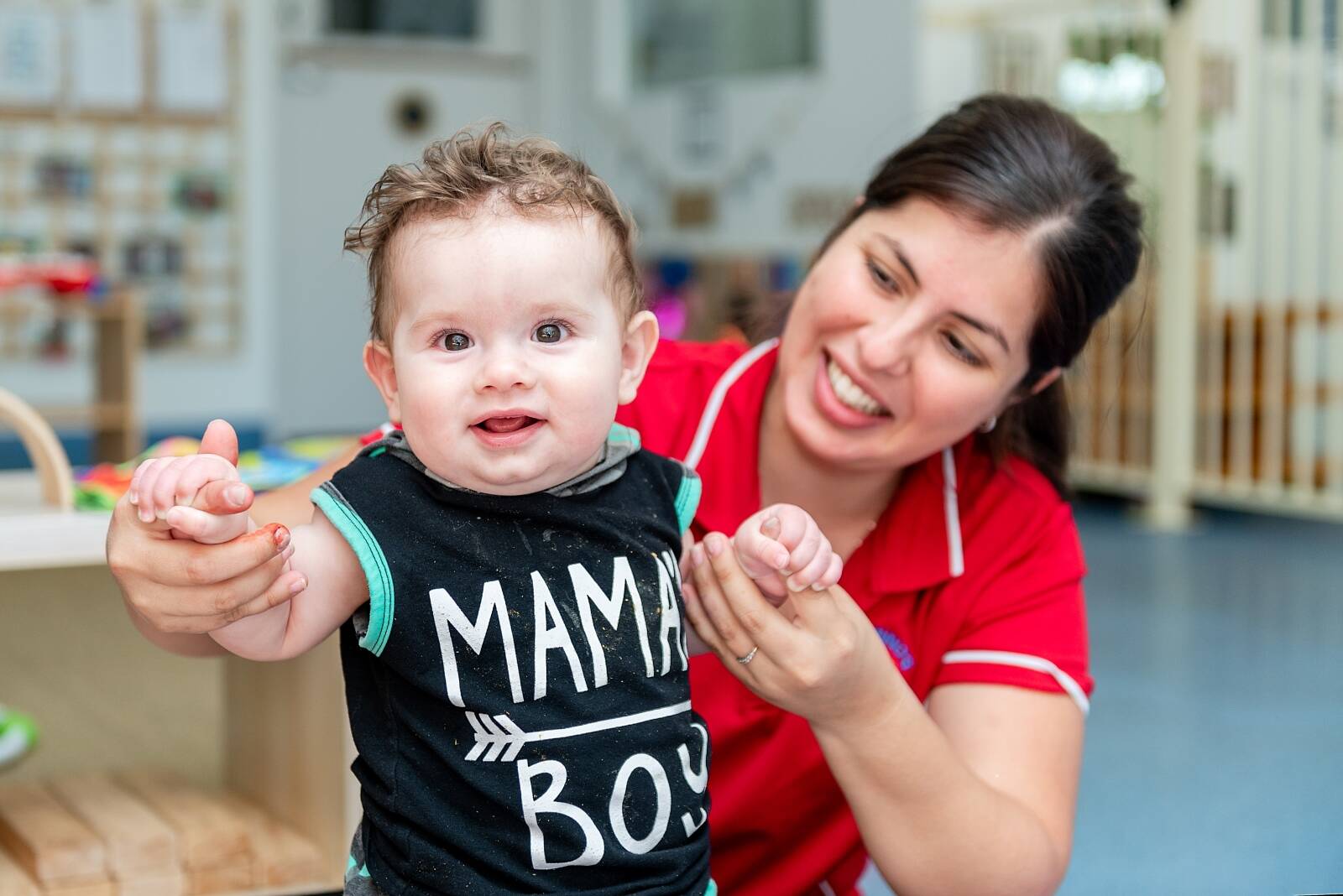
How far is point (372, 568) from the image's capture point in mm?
869

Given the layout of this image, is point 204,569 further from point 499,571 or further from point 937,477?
point 937,477

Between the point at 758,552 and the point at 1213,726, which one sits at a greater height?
the point at 758,552

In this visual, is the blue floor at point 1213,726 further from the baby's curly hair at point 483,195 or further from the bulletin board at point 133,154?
the bulletin board at point 133,154

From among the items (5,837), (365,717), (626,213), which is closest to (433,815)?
(365,717)

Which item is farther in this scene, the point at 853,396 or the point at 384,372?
the point at 853,396

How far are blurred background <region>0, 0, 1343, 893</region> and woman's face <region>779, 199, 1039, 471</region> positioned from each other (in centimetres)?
311

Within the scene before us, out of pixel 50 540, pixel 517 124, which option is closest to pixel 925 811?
pixel 50 540

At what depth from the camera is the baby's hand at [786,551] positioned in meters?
0.92

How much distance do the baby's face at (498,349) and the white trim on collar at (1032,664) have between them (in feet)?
1.52

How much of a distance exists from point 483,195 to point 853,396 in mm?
438

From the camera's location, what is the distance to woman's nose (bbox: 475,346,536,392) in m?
0.85

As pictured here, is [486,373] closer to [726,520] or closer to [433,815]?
[433,815]

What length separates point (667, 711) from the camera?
3.03 ft

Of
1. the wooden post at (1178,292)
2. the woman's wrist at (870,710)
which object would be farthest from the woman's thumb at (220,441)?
the wooden post at (1178,292)
